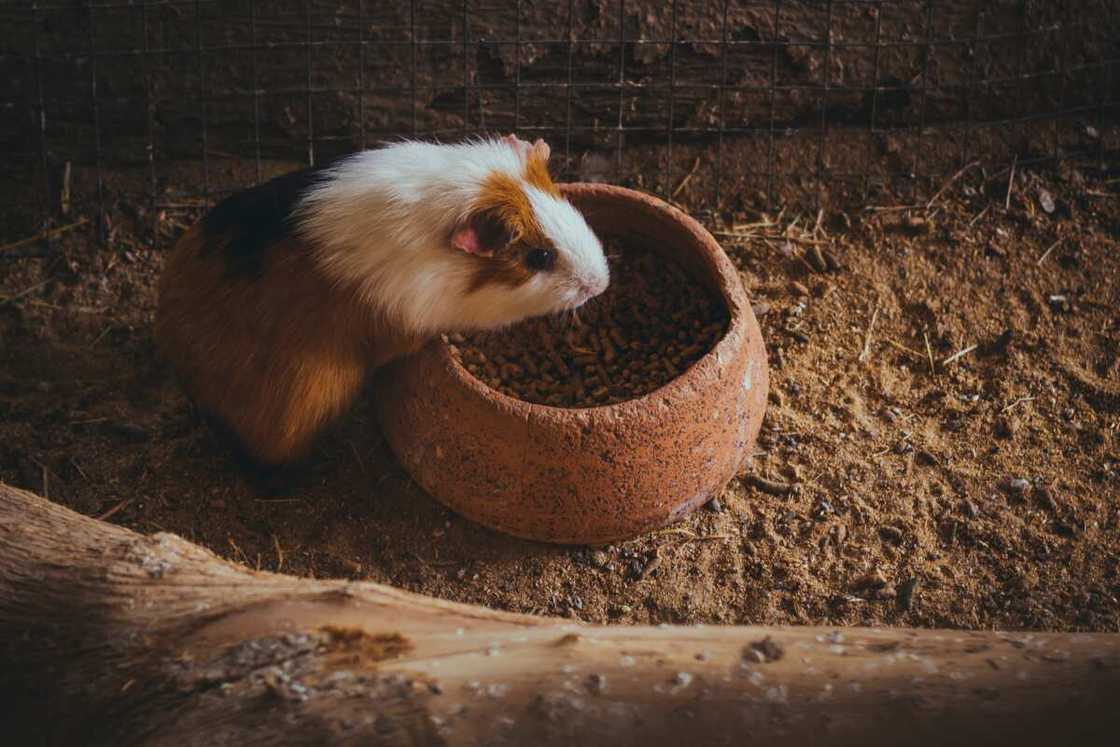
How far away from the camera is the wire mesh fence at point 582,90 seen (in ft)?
13.0

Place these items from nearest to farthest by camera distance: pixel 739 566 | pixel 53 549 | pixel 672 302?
pixel 53 549 < pixel 739 566 < pixel 672 302

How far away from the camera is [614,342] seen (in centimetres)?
338

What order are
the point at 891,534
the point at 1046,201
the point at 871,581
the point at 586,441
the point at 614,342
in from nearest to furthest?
the point at 586,441 → the point at 871,581 → the point at 891,534 → the point at 614,342 → the point at 1046,201

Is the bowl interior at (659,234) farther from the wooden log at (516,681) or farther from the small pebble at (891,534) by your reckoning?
the wooden log at (516,681)

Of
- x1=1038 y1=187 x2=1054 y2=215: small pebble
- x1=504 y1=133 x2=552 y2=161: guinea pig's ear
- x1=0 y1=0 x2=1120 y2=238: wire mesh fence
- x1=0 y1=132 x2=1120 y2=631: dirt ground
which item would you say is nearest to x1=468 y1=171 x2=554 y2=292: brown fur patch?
x1=504 y1=133 x2=552 y2=161: guinea pig's ear

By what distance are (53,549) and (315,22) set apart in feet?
7.89

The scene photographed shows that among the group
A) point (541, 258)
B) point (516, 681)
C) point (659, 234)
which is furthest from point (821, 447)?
point (516, 681)

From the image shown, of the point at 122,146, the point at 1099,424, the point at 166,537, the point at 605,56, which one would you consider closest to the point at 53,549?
the point at 166,537

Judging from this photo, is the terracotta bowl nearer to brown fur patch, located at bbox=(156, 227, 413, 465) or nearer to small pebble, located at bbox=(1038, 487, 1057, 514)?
brown fur patch, located at bbox=(156, 227, 413, 465)

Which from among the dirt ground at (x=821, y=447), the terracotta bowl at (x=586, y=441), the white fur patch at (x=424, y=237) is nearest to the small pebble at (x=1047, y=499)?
the dirt ground at (x=821, y=447)

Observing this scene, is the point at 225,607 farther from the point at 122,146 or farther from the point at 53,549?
the point at 122,146

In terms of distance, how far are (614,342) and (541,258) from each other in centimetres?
50

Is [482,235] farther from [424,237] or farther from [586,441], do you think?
[586,441]

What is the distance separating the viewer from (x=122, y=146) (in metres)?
4.10
